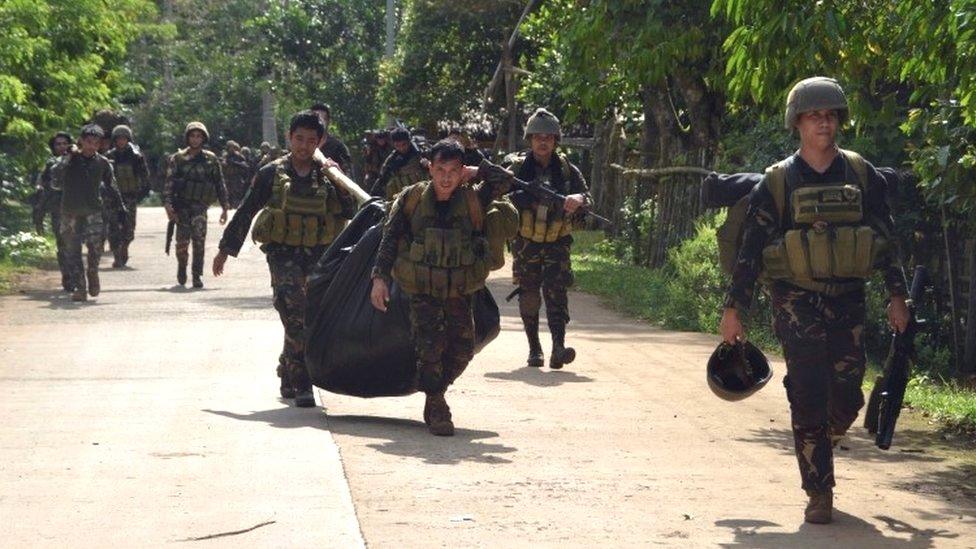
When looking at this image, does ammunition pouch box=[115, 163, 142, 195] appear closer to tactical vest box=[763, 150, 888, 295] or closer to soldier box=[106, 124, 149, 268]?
soldier box=[106, 124, 149, 268]

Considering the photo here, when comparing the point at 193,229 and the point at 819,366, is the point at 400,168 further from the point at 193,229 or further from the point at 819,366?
the point at 819,366

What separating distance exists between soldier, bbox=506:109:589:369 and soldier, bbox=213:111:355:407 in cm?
195

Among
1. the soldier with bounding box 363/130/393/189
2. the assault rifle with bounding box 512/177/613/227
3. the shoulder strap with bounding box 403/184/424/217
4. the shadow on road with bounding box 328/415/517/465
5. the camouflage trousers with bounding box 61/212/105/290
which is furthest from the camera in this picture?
the camouflage trousers with bounding box 61/212/105/290

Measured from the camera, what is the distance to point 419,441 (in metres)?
9.83

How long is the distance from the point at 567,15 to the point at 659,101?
5.49ft

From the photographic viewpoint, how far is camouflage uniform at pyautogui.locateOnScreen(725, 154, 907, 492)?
761 centimetres

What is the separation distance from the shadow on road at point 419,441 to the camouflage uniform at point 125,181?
1401 centimetres

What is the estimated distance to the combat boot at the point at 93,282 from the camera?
19250mm

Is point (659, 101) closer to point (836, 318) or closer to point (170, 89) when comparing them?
point (836, 318)

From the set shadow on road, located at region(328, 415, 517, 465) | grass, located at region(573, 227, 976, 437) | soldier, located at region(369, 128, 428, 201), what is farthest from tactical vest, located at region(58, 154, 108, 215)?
shadow on road, located at region(328, 415, 517, 465)

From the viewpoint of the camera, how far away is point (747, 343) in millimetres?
7973

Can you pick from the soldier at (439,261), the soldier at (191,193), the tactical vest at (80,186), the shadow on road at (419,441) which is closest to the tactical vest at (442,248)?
the soldier at (439,261)

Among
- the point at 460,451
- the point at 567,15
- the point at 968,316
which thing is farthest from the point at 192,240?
the point at 460,451

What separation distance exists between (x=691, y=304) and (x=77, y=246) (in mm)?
6500
